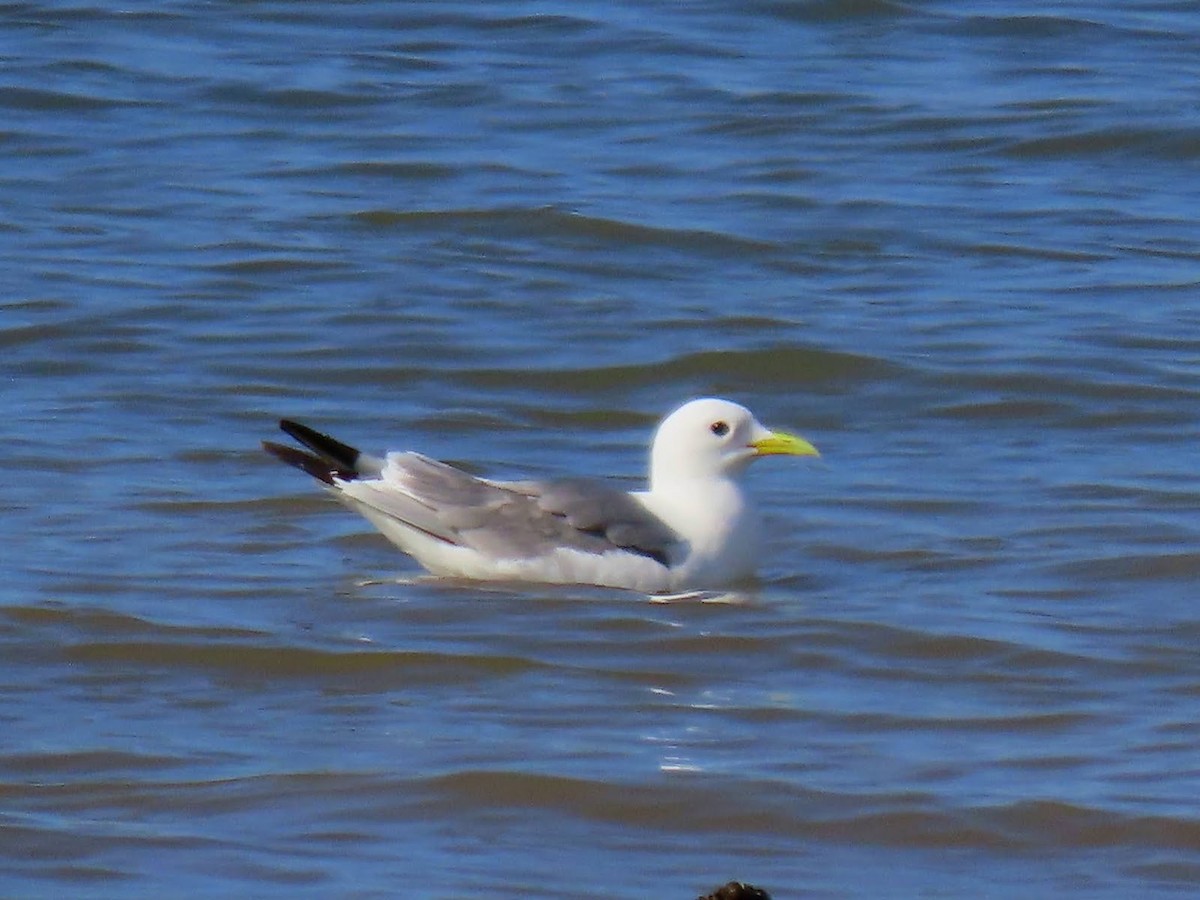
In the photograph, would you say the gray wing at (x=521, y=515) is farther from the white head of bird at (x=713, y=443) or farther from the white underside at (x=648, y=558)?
the white head of bird at (x=713, y=443)

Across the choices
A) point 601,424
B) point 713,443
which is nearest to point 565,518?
point 713,443

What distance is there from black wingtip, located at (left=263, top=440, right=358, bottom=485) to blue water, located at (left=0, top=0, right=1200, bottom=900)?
0.30 meters

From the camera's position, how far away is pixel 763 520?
8555 mm

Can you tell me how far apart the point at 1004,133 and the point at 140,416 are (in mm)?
6578

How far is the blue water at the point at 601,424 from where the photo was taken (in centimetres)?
543

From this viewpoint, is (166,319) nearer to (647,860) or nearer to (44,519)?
(44,519)

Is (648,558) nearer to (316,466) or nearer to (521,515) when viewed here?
(521,515)

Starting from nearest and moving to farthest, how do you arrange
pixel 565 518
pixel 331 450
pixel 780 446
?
pixel 565 518 < pixel 331 450 < pixel 780 446

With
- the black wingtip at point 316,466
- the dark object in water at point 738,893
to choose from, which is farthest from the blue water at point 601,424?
the dark object in water at point 738,893

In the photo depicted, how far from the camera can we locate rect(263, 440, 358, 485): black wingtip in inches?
311

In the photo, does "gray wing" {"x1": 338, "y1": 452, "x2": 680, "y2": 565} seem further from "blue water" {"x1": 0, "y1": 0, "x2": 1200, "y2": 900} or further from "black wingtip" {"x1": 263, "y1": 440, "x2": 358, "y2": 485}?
"blue water" {"x1": 0, "y1": 0, "x2": 1200, "y2": 900}

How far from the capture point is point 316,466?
7.92m

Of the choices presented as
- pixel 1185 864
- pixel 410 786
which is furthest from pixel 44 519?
pixel 1185 864

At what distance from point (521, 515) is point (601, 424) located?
6.82 feet
